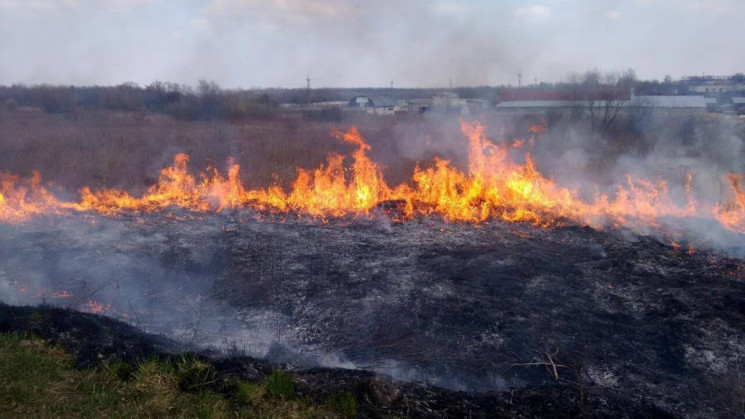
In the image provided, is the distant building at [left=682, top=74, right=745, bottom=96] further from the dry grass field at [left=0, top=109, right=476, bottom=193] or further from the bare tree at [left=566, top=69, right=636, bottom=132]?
the dry grass field at [left=0, top=109, right=476, bottom=193]

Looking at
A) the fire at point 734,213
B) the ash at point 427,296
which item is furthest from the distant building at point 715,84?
the ash at point 427,296

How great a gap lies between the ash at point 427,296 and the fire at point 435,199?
41.5 inches

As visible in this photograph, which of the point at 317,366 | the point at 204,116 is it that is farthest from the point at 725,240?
the point at 204,116

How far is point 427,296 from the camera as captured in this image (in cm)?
735

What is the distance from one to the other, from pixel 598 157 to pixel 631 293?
1166 centimetres

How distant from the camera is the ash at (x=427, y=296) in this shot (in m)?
5.57

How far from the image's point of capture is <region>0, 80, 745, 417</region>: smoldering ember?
17.5ft

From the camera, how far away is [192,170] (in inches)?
650

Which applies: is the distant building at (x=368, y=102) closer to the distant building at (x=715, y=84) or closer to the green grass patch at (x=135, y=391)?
the distant building at (x=715, y=84)

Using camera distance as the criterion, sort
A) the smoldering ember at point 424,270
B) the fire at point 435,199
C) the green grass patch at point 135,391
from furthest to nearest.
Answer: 1. the fire at point 435,199
2. the smoldering ember at point 424,270
3. the green grass patch at point 135,391

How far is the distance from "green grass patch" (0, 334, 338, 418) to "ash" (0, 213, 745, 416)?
3.39ft

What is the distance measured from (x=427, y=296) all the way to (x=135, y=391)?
13.8 feet

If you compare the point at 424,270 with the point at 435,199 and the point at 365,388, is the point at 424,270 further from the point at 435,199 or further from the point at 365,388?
the point at 435,199

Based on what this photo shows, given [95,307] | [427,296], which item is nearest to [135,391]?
[95,307]
